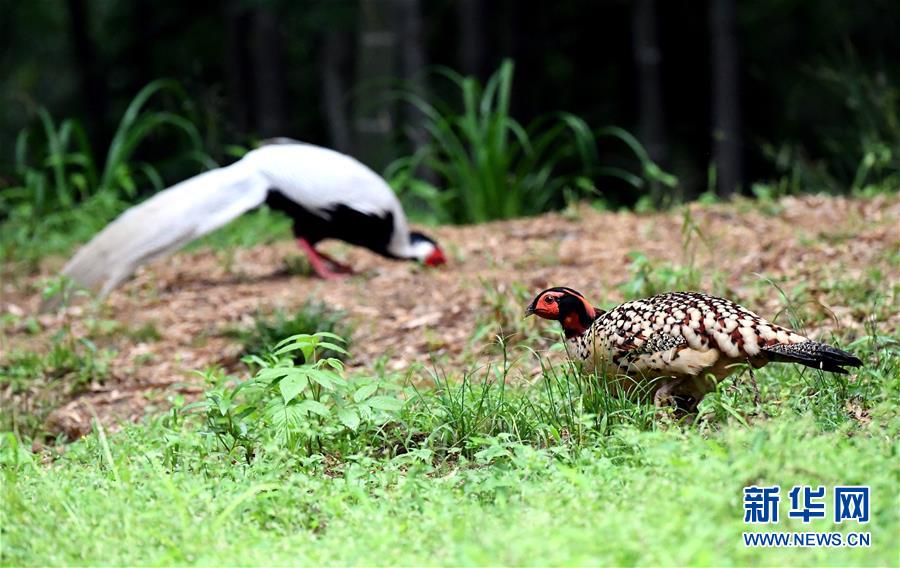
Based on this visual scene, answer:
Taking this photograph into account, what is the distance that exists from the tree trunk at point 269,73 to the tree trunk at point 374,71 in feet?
16.2

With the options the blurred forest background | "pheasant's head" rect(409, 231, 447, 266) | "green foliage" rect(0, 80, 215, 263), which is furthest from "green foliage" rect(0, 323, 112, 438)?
the blurred forest background

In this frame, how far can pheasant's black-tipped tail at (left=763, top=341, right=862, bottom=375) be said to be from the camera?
341 cm

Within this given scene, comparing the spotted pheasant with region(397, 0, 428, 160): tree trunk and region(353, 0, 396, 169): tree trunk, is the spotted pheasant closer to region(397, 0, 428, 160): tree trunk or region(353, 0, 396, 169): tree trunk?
region(353, 0, 396, 169): tree trunk

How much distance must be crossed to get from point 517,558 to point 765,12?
13.8m

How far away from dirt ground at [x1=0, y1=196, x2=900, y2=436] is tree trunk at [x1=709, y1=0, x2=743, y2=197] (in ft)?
15.5

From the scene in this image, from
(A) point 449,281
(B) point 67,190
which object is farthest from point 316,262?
(B) point 67,190

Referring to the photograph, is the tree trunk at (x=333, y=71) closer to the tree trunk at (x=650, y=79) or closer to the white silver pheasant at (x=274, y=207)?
the tree trunk at (x=650, y=79)

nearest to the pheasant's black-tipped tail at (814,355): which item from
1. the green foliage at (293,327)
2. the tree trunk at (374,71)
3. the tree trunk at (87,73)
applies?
the green foliage at (293,327)

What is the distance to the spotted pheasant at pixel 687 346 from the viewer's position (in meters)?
3.50

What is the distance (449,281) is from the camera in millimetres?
6418

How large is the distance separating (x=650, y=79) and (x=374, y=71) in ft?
11.4

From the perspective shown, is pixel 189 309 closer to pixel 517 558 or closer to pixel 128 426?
pixel 128 426

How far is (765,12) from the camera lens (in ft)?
50.1

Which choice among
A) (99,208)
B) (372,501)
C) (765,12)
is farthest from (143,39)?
(372,501)
